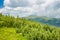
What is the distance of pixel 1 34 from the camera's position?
5325 cm

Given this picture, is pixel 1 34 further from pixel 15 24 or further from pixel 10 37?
pixel 15 24

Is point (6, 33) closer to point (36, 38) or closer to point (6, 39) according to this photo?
point (6, 39)

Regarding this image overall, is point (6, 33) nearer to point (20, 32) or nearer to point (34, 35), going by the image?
point (20, 32)

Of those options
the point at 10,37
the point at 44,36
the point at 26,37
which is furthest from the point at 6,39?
the point at 44,36

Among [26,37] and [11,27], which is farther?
[11,27]

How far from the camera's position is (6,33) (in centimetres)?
5500

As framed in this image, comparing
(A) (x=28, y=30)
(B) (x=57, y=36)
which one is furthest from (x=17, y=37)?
(B) (x=57, y=36)

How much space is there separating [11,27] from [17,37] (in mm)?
14138

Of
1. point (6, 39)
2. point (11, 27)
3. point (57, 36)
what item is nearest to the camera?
point (6, 39)

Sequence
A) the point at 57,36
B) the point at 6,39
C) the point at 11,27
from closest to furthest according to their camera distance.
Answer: the point at 6,39 < the point at 57,36 < the point at 11,27

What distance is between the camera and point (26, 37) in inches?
2013

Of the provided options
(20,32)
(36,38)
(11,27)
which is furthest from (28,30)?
(11,27)

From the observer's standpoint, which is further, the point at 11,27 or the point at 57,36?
the point at 11,27

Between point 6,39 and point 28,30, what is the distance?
8.68 metres
